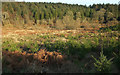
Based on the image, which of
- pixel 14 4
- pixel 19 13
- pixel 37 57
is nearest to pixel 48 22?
pixel 19 13

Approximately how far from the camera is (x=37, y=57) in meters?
5.67

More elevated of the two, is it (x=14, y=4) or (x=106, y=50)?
(x=14, y=4)

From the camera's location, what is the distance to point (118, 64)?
14.0 ft

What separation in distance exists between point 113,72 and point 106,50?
2222 millimetres

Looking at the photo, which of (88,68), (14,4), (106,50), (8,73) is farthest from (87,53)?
(14,4)

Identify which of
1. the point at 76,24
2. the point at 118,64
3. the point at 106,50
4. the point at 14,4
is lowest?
the point at 118,64

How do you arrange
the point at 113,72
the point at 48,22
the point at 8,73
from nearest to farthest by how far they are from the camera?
the point at 113,72
the point at 8,73
the point at 48,22

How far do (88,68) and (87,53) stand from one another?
4.96ft

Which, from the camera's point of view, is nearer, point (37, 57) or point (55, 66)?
point (55, 66)

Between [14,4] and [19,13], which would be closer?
[19,13]

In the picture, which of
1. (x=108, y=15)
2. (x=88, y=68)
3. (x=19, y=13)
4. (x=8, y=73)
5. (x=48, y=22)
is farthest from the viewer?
(x=19, y=13)

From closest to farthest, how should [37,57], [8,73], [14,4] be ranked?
[8,73], [37,57], [14,4]

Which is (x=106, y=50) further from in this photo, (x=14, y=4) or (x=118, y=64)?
(x=14, y=4)

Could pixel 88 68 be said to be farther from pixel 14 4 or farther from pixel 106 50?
pixel 14 4
